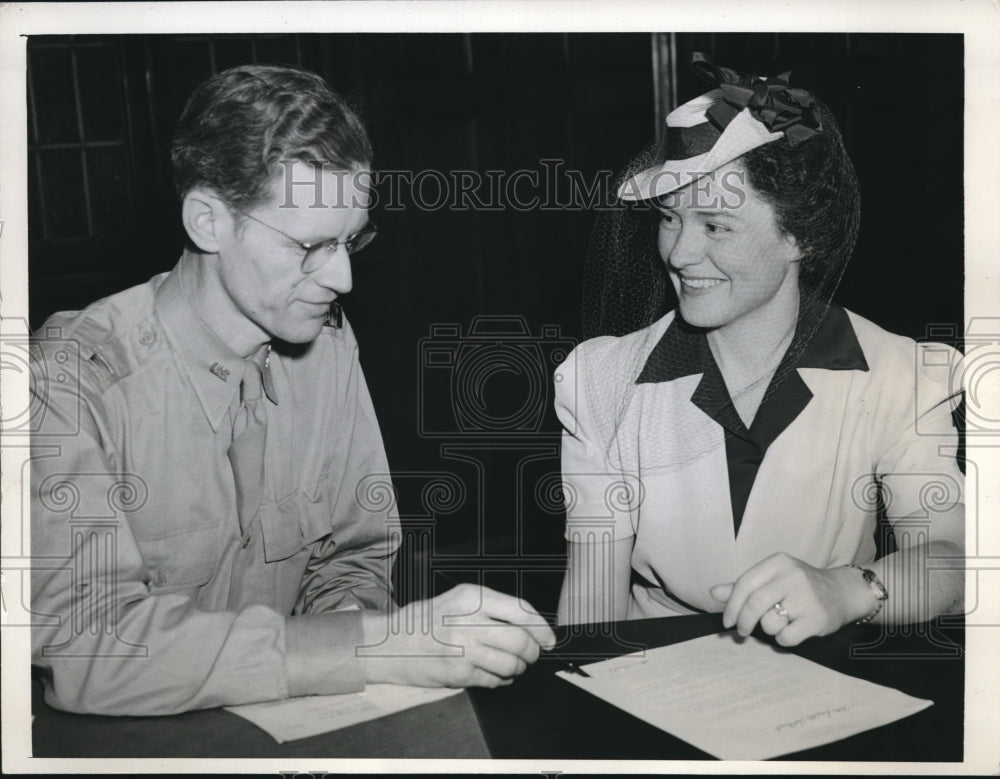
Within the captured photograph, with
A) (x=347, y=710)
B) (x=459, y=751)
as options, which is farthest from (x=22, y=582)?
(x=459, y=751)

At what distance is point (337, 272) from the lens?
1718 millimetres

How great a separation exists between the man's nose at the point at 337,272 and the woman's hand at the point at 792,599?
0.85m

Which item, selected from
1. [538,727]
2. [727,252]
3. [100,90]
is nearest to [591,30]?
[727,252]

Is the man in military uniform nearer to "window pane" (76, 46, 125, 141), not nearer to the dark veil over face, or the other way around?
"window pane" (76, 46, 125, 141)

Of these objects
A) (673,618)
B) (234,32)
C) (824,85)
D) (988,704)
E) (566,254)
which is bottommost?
(988,704)

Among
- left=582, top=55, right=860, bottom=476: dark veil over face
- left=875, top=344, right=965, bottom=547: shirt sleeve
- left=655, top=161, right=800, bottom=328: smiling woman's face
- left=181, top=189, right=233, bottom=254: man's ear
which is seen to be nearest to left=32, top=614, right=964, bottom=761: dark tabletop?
left=875, top=344, right=965, bottom=547: shirt sleeve

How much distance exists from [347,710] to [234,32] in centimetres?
120

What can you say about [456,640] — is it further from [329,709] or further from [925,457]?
[925,457]

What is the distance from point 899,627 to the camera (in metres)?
1.74

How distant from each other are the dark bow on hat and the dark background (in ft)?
0.24

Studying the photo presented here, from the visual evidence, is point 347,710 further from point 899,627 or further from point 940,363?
point 940,363

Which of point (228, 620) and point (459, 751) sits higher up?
point (228, 620)

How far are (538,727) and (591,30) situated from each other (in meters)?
1.23

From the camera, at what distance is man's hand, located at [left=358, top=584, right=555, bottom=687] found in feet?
4.91
